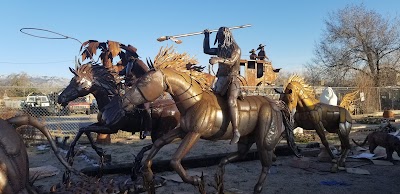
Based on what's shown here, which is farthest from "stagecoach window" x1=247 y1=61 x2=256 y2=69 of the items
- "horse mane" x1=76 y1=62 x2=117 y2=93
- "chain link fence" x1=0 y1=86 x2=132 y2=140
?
"horse mane" x1=76 y1=62 x2=117 y2=93

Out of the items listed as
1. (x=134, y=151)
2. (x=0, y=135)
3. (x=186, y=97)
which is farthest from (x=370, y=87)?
(x=0, y=135)

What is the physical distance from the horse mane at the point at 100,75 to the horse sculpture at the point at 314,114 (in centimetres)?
351

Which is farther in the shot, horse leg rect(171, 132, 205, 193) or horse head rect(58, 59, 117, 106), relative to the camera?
horse head rect(58, 59, 117, 106)

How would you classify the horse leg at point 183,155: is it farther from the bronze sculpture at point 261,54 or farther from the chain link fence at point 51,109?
the bronze sculpture at point 261,54

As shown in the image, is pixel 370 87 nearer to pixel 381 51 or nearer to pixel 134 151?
pixel 381 51

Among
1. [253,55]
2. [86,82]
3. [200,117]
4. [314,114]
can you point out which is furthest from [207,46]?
[253,55]

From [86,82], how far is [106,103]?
565 mm

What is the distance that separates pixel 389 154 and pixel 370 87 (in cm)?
1532

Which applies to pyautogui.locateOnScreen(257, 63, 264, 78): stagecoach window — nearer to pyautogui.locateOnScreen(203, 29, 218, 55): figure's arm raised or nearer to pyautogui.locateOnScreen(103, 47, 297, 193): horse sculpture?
pyautogui.locateOnScreen(103, 47, 297, 193): horse sculpture

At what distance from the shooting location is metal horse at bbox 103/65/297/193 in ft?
13.6

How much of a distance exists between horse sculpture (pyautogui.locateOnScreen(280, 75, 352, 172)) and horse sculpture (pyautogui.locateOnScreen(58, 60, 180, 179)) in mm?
2475

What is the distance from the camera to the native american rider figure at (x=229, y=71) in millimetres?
4635

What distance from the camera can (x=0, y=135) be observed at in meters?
2.40

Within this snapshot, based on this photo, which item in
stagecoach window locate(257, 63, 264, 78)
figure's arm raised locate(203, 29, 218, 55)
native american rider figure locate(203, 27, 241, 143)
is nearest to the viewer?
native american rider figure locate(203, 27, 241, 143)
